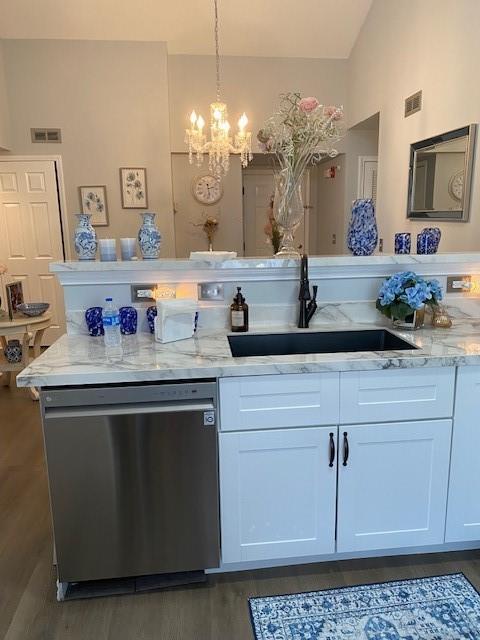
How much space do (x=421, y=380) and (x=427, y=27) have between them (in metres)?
3.38

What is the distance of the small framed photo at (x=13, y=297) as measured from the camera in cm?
375

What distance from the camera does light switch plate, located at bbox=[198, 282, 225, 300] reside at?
7.58 feet

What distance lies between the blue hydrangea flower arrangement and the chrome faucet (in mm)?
320

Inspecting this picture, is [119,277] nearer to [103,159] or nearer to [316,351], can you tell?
[316,351]

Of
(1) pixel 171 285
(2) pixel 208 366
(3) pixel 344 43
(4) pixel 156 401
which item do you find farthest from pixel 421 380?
(3) pixel 344 43

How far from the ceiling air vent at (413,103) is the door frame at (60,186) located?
11.7ft

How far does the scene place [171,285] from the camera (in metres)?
2.29

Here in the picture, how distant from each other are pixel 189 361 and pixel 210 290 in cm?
60

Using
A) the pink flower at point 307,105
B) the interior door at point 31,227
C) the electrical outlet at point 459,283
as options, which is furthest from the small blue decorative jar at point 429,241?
the interior door at point 31,227

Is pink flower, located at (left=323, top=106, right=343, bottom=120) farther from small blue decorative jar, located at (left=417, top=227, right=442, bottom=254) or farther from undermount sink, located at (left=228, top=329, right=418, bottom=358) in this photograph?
undermount sink, located at (left=228, top=329, right=418, bottom=358)

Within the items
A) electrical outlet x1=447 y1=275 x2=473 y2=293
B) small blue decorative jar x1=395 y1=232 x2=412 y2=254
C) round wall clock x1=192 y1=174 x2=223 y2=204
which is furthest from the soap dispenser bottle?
round wall clock x1=192 y1=174 x2=223 y2=204

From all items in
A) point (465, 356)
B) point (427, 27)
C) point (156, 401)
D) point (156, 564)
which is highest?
point (427, 27)

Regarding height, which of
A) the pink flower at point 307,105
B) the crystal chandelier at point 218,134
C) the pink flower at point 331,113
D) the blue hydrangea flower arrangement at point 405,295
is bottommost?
the blue hydrangea flower arrangement at point 405,295

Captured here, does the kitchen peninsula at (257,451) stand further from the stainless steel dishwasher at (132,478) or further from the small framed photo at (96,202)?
the small framed photo at (96,202)
